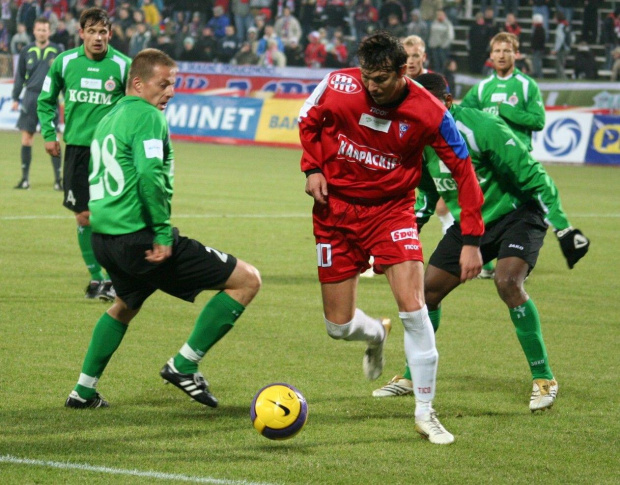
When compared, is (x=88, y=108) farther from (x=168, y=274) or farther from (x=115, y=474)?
(x=115, y=474)

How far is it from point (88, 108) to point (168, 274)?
12.6 feet

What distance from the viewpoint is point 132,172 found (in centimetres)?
542

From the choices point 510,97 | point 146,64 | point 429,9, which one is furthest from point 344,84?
point 429,9

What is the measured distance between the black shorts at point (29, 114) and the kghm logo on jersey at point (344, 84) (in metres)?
11.5

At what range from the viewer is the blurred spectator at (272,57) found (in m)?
29.1

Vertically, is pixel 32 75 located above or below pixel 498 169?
below

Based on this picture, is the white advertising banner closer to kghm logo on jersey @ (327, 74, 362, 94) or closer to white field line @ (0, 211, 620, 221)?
white field line @ (0, 211, 620, 221)

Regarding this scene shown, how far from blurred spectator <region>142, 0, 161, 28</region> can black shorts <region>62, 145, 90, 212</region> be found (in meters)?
24.1

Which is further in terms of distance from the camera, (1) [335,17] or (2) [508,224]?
(1) [335,17]

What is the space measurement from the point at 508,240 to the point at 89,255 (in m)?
4.02

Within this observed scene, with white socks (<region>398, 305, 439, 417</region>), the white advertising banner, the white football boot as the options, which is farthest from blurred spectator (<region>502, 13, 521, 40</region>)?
white socks (<region>398, 305, 439, 417</region>)

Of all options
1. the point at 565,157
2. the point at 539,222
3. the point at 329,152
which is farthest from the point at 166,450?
the point at 565,157

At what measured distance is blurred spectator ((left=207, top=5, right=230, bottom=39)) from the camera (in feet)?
104

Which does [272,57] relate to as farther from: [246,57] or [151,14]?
[151,14]
